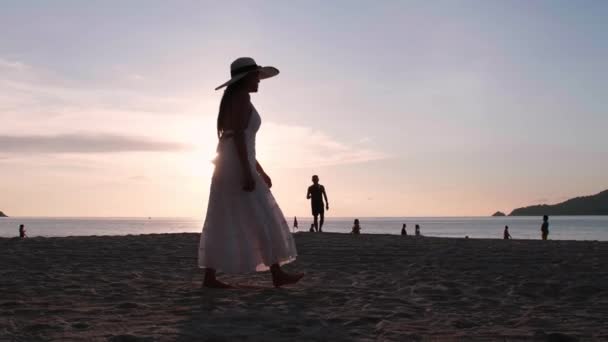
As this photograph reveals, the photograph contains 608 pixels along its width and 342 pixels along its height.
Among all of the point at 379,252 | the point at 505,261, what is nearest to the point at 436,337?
the point at 505,261

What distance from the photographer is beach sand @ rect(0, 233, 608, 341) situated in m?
4.21

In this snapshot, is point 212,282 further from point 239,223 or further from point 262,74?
point 262,74

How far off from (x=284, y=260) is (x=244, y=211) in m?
0.69

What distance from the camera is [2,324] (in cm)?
451

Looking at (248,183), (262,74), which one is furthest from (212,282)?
(262,74)

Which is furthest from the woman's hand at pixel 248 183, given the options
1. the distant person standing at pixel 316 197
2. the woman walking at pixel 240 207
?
the distant person standing at pixel 316 197

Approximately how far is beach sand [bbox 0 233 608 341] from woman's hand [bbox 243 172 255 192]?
3.53 ft

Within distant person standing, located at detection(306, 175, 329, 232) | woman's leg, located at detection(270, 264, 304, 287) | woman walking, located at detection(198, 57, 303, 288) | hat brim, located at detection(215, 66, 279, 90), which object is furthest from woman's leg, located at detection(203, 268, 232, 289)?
distant person standing, located at detection(306, 175, 329, 232)

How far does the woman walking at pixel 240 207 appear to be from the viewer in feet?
21.5

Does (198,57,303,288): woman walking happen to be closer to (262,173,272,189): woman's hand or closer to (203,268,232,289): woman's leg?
(203,268,232,289): woman's leg

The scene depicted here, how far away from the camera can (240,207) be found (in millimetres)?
6648

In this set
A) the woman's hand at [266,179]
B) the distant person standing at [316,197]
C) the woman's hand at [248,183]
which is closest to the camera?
the woman's hand at [248,183]

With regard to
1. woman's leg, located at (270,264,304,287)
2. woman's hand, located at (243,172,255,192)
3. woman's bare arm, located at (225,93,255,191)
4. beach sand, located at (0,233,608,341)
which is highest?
woman's bare arm, located at (225,93,255,191)

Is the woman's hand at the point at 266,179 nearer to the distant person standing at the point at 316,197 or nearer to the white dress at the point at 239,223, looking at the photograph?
the white dress at the point at 239,223
